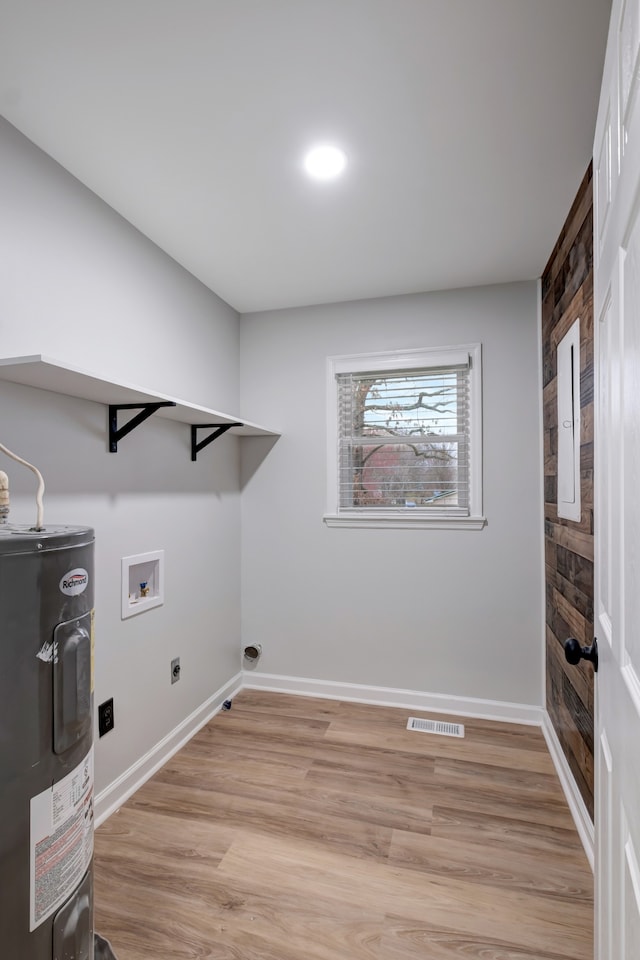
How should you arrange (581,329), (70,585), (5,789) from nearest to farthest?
1. (5,789)
2. (70,585)
3. (581,329)

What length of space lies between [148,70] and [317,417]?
6.49 ft

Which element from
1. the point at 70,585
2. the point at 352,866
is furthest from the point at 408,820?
the point at 70,585

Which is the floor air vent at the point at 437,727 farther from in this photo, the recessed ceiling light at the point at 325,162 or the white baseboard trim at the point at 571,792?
the recessed ceiling light at the point at 325,162

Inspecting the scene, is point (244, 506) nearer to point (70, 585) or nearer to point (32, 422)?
point (32, 422)

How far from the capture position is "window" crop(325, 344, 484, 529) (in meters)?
2.95

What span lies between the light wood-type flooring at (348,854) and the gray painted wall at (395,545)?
46cm

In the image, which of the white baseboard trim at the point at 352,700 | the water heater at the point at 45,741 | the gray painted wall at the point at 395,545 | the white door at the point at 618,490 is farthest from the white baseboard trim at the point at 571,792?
the water heater at the point at 45,741

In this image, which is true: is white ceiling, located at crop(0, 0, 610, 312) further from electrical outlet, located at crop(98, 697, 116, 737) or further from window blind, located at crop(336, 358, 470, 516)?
electrical outlet, located at crop(98, 697, 116, 737)

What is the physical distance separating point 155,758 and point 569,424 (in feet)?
7.85

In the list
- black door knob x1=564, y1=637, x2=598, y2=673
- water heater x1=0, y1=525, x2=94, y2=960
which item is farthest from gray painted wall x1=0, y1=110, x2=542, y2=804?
black door knob x1=564, y1=637, x2=598, y2=673

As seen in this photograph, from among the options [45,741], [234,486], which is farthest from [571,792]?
[234,486]

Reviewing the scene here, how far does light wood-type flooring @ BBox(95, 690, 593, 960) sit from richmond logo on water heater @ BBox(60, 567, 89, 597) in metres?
1.12

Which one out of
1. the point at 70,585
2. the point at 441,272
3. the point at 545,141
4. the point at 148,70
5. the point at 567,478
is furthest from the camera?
the point at 441,272

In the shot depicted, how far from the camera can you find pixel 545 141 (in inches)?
67.9
